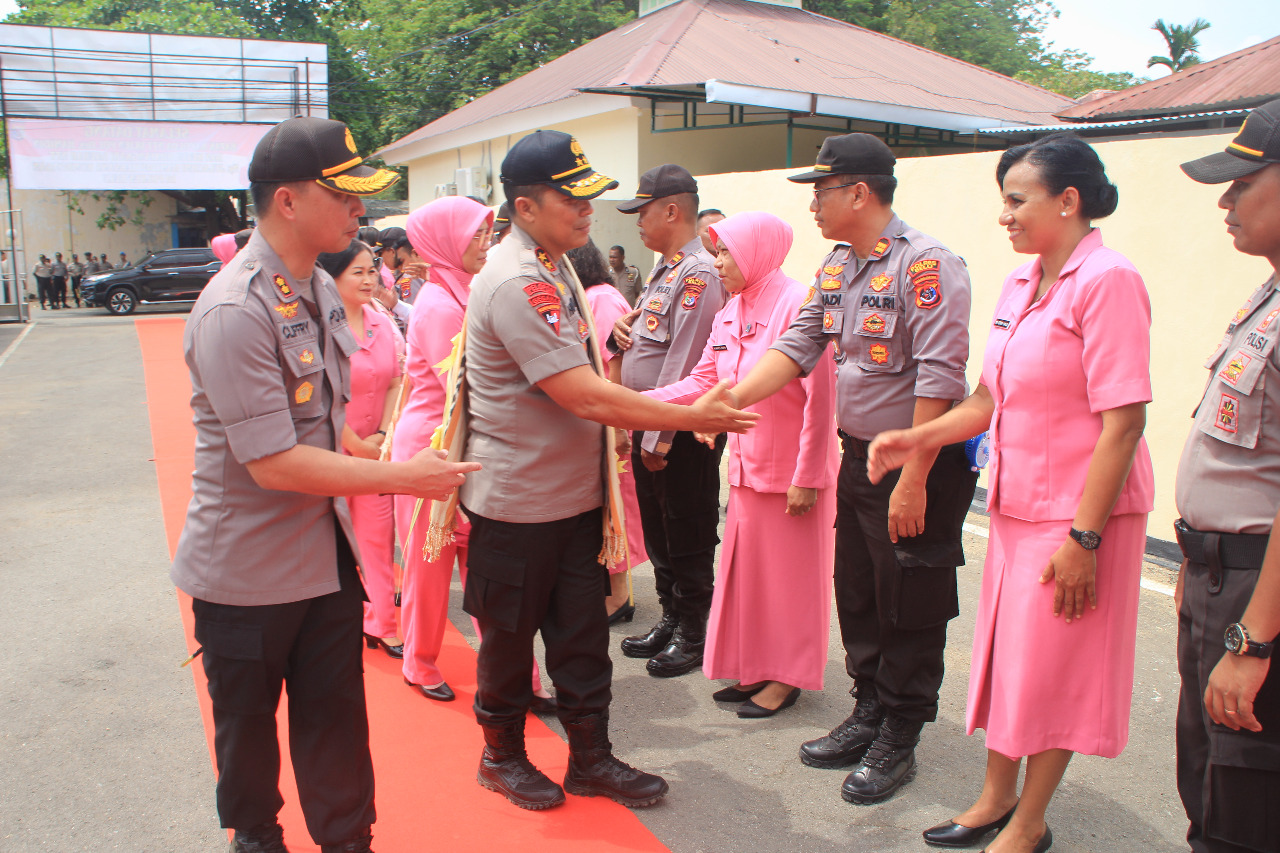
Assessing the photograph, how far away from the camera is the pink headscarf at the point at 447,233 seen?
373cm

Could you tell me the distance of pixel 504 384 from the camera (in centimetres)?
277

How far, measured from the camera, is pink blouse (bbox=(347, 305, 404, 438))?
13.2 ft

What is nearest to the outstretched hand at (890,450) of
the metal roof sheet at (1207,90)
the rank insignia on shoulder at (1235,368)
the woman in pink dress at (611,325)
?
the rank insignia on shoulder at (1235,368)

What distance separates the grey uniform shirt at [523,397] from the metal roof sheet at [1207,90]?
9.45 meters

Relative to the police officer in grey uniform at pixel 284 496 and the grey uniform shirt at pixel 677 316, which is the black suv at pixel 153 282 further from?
the police officer in grey uniform at pixel 284 496

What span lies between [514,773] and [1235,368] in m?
2.36

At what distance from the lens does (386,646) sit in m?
4.30

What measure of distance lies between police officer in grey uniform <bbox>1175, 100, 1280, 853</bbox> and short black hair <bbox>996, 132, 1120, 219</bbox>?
41cm

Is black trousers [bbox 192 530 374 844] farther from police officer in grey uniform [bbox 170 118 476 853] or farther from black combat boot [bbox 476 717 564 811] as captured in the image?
black combat boot [bbox 476 717 564 811]

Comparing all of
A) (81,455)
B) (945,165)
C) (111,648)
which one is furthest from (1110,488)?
(81,455)

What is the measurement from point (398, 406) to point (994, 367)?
104 inches

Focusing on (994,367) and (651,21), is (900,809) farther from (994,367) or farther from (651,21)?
(651,21)

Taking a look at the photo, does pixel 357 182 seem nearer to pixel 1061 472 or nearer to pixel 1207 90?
pixel 1061 472

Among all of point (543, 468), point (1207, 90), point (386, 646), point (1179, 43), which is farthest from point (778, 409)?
point (1179, 43)
